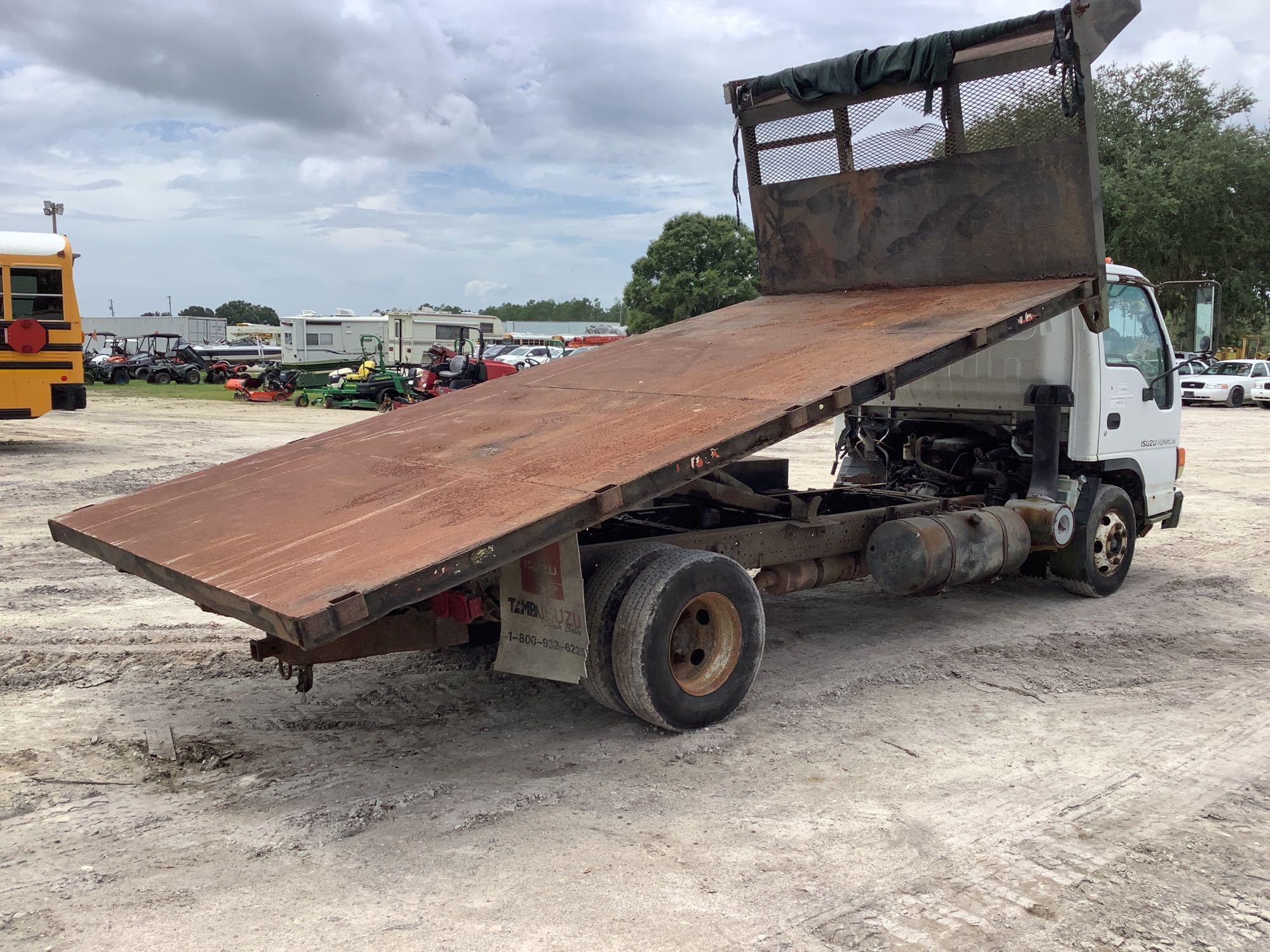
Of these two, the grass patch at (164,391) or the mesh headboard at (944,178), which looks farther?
the grass patch at (164,391)

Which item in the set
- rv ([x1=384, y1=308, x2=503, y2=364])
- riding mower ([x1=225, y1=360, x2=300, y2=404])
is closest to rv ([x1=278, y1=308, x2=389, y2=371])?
rv ([x1=384, y1=308, x2=503, y2=364])

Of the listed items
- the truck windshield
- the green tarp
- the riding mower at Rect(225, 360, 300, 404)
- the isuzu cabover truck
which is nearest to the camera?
the isuzu cabover truck

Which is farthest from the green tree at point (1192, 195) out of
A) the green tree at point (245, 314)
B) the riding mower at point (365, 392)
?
the green tree at point (245, 314)

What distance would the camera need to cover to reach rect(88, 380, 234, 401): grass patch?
31094 mm

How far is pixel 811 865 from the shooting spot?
381 centimetres

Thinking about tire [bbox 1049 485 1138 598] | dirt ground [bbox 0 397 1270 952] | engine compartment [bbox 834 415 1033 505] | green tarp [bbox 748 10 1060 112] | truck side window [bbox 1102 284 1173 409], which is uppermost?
green tarp [bbox 748 10 1060 112]

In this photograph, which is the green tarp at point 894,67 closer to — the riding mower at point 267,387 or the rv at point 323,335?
the riding mower at point 267,387

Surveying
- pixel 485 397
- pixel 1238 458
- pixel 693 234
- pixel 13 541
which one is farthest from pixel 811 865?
pixel 693 234

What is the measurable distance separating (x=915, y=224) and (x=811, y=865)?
16.7ft

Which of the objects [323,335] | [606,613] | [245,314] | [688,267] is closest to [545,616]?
[606,613]

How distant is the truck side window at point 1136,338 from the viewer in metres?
7.71

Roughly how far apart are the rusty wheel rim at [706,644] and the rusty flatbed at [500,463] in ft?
2.67

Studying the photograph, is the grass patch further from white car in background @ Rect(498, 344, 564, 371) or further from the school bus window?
the school bus window

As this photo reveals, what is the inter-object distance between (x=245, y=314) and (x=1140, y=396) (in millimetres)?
130322
